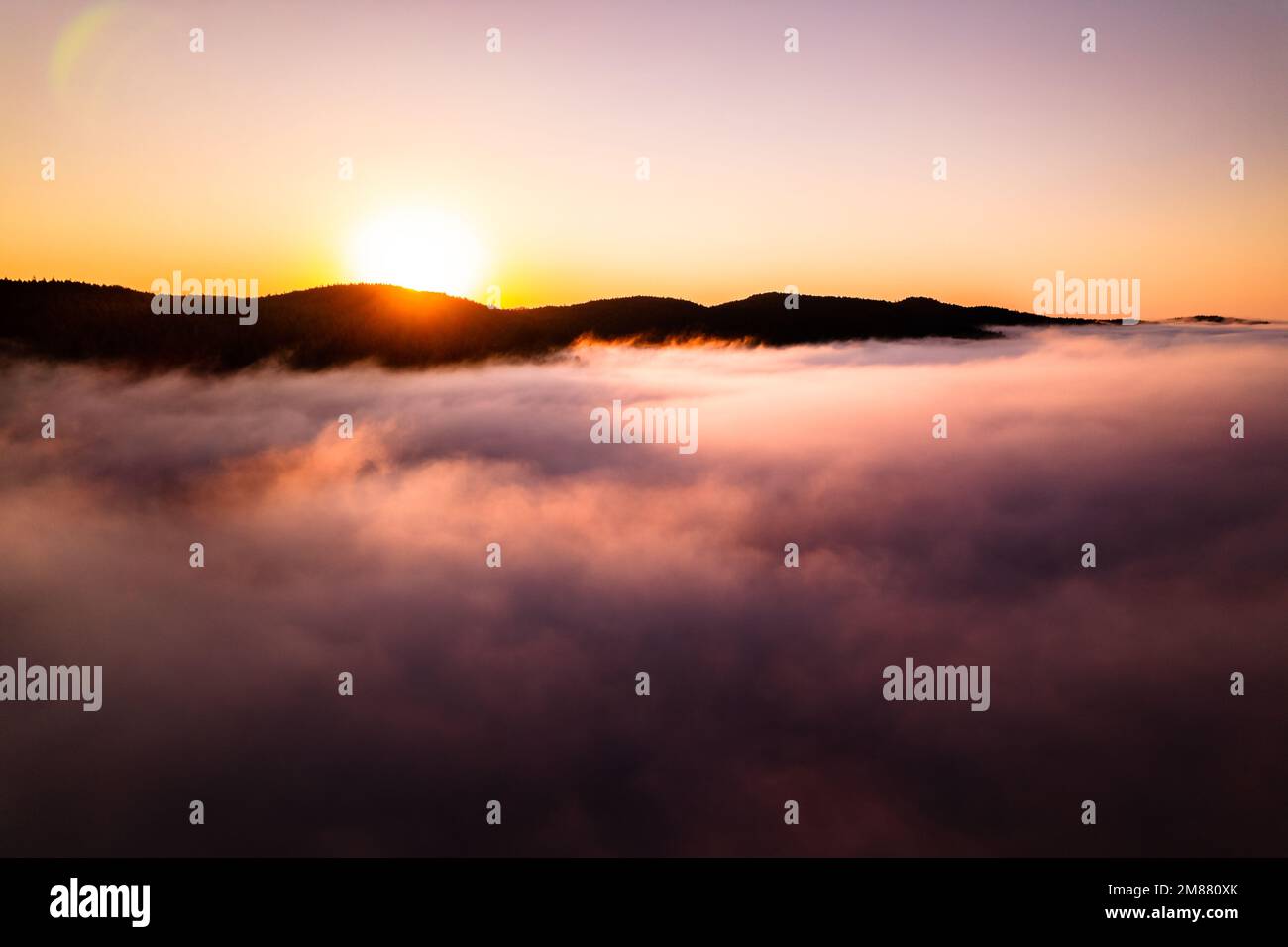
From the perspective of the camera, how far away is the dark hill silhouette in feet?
365

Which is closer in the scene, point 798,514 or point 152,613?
point 152,613

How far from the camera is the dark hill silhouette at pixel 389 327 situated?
111 meters

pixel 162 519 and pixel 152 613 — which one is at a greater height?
pixel 162 519

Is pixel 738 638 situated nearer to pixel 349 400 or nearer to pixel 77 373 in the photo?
pixel 349 400

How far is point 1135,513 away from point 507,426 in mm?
78427

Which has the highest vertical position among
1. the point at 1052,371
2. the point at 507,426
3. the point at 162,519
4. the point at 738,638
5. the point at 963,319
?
the point at 963,319

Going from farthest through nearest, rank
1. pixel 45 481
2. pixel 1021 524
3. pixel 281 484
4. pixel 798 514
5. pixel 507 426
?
1. pixel 507 426
2. pixel 281 484
3. pixel 45 481
4. pixel 798 514
5. pixel 1021 524

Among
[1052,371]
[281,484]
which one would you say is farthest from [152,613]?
[1052,371]

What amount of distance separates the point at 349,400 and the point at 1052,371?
111208mm

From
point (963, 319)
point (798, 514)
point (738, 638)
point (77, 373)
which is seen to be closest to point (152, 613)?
point (738, 638)

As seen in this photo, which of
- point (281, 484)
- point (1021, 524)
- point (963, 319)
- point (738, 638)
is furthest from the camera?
point (963, 319)

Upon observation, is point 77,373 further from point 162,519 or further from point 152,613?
point 152,613

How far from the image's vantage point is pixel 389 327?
130125mm

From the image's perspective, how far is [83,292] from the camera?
116m
